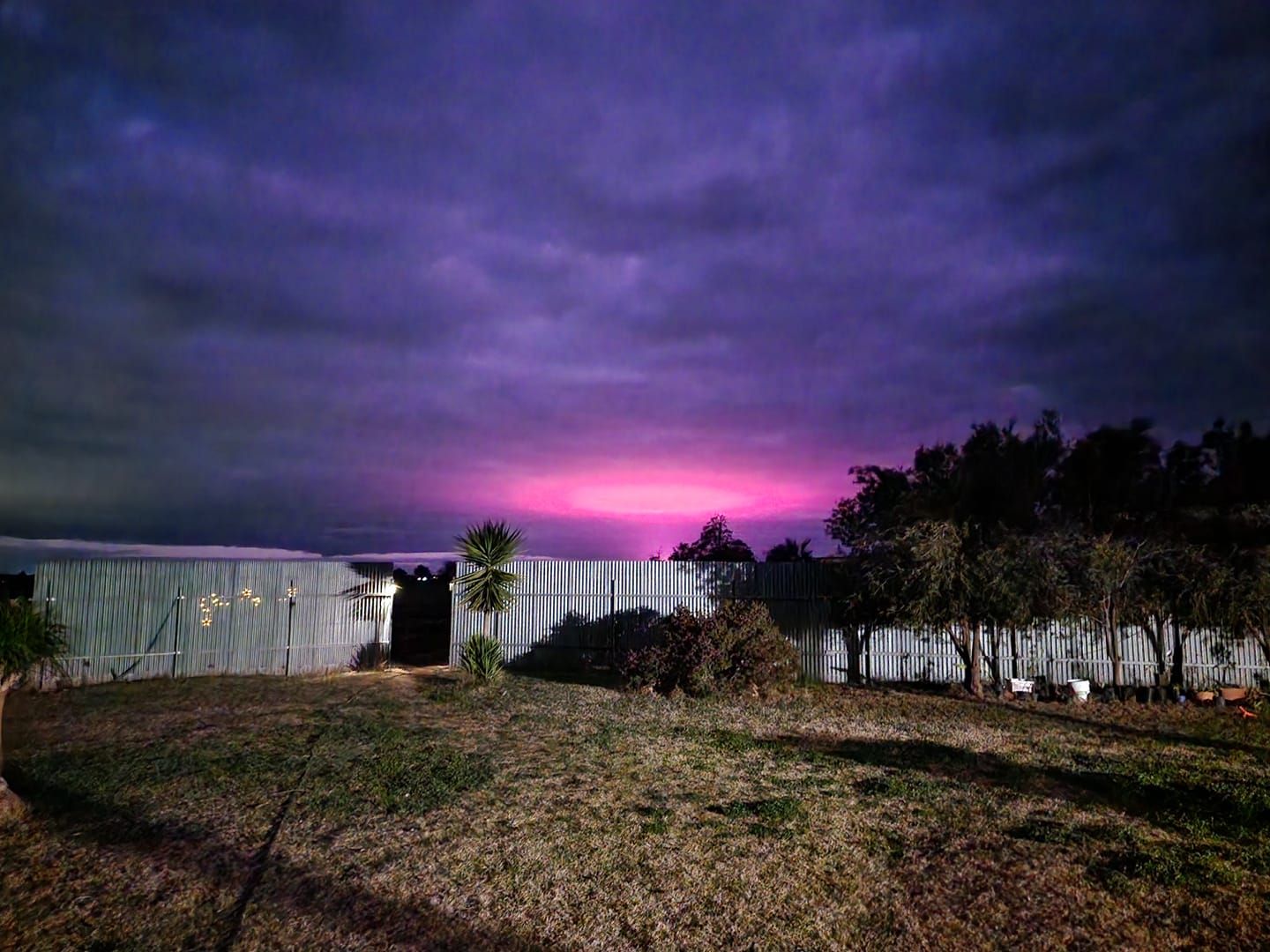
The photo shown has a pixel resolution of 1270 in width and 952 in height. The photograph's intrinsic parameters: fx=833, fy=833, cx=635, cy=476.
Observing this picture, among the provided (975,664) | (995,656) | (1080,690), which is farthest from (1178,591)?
(975,664)

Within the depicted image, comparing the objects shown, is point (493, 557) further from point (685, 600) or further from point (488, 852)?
point (488, 852)

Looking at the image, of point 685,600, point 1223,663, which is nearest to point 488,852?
point 685,600

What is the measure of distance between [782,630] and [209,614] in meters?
12.2

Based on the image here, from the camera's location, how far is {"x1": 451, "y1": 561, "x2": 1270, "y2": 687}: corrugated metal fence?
1678 cm

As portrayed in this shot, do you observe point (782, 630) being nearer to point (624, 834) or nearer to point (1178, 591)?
point (1178, 591)

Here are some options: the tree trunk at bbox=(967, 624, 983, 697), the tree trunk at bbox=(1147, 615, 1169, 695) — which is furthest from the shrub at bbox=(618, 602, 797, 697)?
the tree trunk at bbox=(1147, 615, 1169, 695)

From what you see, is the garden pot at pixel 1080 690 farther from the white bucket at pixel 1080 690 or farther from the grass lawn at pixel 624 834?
the grass lawn at pixel 624 834

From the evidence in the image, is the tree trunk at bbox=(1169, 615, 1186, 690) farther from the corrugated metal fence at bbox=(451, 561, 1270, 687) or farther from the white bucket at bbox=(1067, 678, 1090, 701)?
the white bucket at bbox=(1067, 678, 1090, 701)

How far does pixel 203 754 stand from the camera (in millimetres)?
10008

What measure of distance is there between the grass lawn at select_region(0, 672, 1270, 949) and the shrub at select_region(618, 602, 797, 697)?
9.39ft

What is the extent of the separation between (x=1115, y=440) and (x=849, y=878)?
13.6 meters

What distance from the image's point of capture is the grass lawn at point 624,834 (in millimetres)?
5492

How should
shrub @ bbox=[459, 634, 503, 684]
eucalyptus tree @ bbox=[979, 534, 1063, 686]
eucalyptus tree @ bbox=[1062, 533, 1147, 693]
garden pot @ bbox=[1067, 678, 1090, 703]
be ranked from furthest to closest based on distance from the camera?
shrub @ bbox=[459, 634, 503, 684], garden pot @ bbox=[1067, 678, 1090, 703], eucalyptus tree @ bbox=[979, 534, 1063, 686], eucalyptus tree @ bbox=[1062, 533, 1147, 693]

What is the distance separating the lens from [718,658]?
51.4 ft
